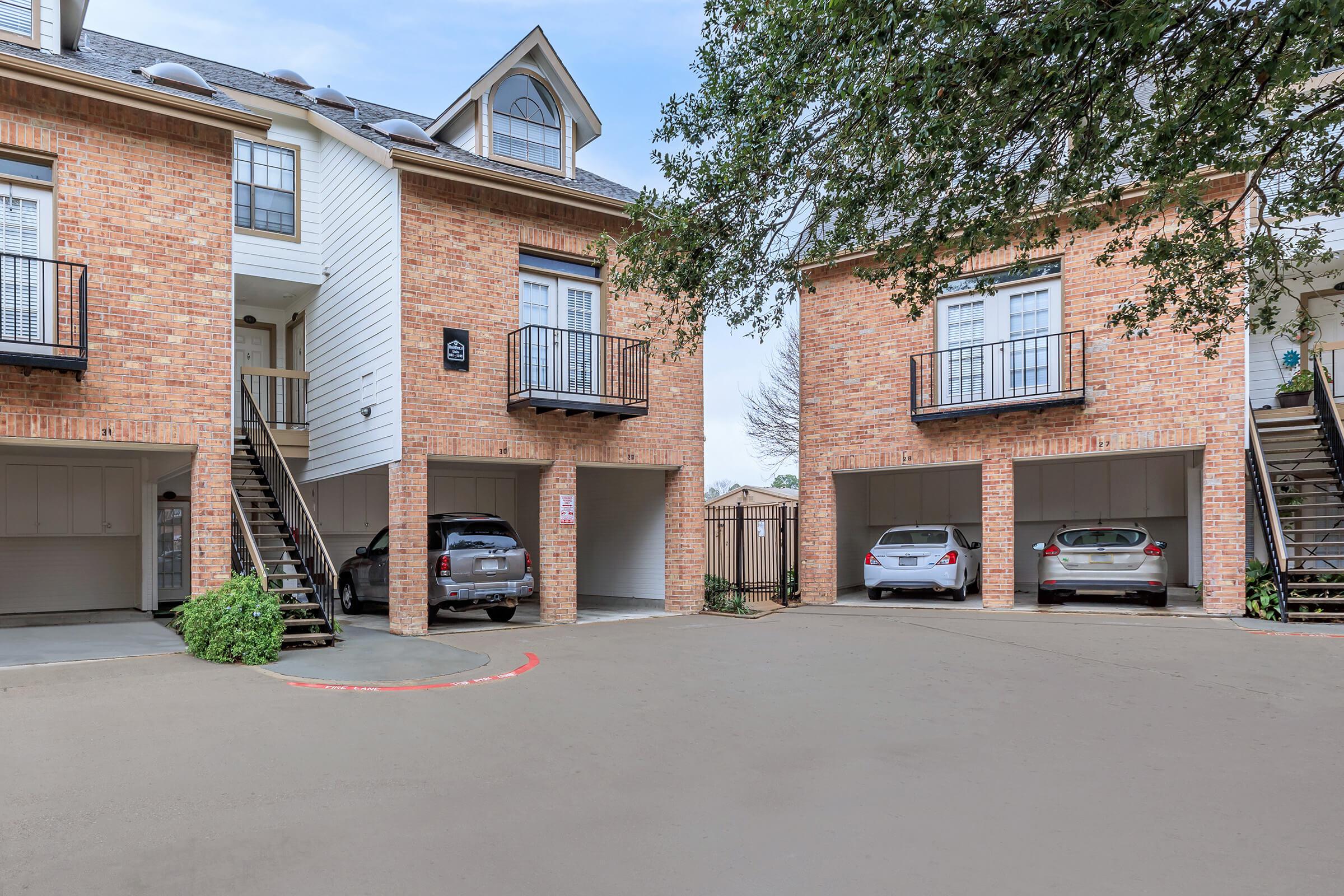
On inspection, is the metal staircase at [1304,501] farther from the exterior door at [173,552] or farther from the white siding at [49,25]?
the white siding at [49,25]

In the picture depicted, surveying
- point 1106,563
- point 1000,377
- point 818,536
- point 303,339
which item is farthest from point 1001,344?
point 303,339

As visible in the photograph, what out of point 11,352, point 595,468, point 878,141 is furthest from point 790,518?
point 11,352

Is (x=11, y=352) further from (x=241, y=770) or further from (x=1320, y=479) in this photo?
(x=1320, y=479)

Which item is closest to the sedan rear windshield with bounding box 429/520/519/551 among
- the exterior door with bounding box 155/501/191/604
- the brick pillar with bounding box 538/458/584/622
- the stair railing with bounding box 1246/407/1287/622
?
the brick pillar with bounding box 538/458/584/622

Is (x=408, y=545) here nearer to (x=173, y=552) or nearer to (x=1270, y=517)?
(x=173, y=552)

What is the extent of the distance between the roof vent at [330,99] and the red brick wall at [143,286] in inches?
258

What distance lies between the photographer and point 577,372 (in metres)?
13.9

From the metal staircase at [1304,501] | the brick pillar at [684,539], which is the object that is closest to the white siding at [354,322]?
the brick pillar at [684,539]

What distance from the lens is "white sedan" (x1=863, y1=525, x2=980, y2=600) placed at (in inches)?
608

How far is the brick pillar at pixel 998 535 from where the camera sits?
48.9 feet

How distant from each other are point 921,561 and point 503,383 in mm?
7719

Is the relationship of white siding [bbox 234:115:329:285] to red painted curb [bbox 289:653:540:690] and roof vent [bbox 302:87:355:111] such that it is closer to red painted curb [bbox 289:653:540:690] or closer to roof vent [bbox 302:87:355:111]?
roof vent [bbox 302:87:355:111]

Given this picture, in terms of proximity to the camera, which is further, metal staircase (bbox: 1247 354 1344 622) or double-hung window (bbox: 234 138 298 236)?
double-hung window (bbox: 234 138 298 236)

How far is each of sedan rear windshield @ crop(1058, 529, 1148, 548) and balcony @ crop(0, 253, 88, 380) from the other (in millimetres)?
13827
